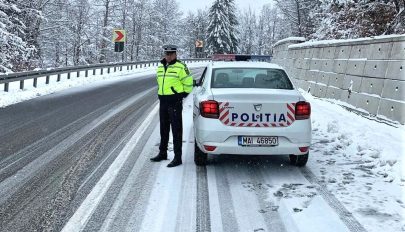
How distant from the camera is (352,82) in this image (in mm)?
11336

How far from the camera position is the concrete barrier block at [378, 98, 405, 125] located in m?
8.25

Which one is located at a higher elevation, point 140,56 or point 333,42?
point 333,42

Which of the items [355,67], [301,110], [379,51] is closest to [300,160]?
[301,110]

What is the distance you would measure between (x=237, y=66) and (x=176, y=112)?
1.29m

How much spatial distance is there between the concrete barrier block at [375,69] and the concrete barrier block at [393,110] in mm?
689

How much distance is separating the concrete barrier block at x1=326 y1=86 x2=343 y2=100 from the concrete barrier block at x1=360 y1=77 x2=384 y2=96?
173 cm

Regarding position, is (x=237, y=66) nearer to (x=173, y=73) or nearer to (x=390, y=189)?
(x=173, y=73)

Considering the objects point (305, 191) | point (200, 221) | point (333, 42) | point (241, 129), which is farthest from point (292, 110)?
point (333, 42)

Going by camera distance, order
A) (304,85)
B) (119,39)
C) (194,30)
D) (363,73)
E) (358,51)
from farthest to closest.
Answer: (194,30) < (119,39) < (304,85) < (358,51) < (363,73)

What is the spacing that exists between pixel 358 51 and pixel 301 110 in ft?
19.7

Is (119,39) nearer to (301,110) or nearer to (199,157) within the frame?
(199,157)

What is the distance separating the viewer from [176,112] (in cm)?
682

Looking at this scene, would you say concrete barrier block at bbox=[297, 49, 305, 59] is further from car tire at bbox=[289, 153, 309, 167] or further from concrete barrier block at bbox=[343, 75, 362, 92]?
car tire at bbox=[289, 153, 309, 167]

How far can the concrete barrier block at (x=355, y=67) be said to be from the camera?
10822 mm
